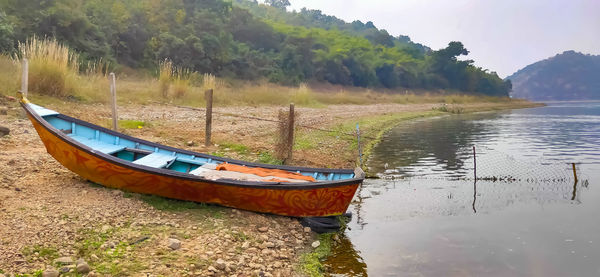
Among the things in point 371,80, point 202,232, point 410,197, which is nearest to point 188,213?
point 202,232

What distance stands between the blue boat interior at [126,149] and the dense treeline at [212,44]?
1524 centimetres

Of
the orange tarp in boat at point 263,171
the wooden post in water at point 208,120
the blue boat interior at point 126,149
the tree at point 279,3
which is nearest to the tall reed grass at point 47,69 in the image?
the wooden post in water at point 208,120

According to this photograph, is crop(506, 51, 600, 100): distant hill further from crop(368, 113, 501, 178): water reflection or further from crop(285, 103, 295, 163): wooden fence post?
crop(285, 103, 295, 163): wooden fence post

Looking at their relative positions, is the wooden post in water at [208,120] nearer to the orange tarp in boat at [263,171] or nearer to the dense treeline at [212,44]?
the orange tarp in boat at [263,171]

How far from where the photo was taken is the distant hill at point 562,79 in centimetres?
16250

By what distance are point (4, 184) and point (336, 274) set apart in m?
4.93

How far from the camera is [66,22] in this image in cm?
2606

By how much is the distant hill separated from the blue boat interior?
537 ft

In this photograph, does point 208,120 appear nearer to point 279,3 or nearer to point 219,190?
point 219,190

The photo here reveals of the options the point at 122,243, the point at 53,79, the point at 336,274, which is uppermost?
the point at 53,79

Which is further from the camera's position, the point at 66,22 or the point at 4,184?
the point at 66,22

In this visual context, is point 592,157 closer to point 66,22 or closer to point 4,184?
point 4,184

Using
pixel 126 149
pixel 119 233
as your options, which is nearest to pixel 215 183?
pixel 119 233

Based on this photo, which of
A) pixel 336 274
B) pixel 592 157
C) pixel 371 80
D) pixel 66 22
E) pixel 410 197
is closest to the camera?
pixel 336 274
